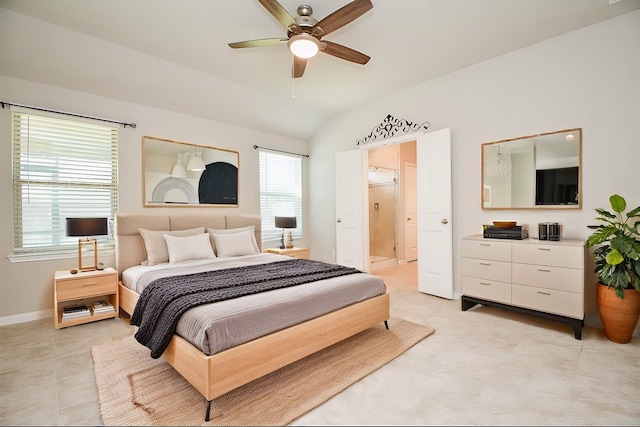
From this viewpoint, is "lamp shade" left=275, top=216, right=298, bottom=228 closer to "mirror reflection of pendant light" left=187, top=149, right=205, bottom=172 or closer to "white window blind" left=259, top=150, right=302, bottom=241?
"white window blind" left=259, top=150, right=302, bottom=241

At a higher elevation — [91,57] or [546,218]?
[91,57]

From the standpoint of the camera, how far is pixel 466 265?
354cm

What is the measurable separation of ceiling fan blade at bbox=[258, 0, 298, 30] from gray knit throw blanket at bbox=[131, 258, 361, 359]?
2064 mm

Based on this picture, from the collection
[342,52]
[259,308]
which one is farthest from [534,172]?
[259,308]

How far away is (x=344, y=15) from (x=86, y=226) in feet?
10.6

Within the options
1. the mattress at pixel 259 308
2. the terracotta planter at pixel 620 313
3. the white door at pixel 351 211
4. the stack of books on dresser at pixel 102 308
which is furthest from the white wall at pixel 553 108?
the stack of books on dresser at pixel 102 308

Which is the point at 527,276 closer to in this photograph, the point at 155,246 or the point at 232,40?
the point at 232,40

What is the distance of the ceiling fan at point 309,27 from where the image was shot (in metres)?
2.21

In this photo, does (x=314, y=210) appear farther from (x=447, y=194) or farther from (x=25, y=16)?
(x=25, y=16)

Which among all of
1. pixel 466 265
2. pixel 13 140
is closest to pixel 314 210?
pixel 466 265

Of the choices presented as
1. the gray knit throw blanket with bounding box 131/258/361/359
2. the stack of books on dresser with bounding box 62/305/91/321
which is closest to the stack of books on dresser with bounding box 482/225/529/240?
the gray knit throw blanket with bounding box 131/258/361/359

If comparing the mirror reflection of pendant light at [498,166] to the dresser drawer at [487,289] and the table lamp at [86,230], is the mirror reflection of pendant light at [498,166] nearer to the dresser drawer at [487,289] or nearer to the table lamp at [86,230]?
the dresser drawer at [487,289]

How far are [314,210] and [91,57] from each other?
3969 mm

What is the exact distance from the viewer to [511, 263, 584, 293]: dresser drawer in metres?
2.79
